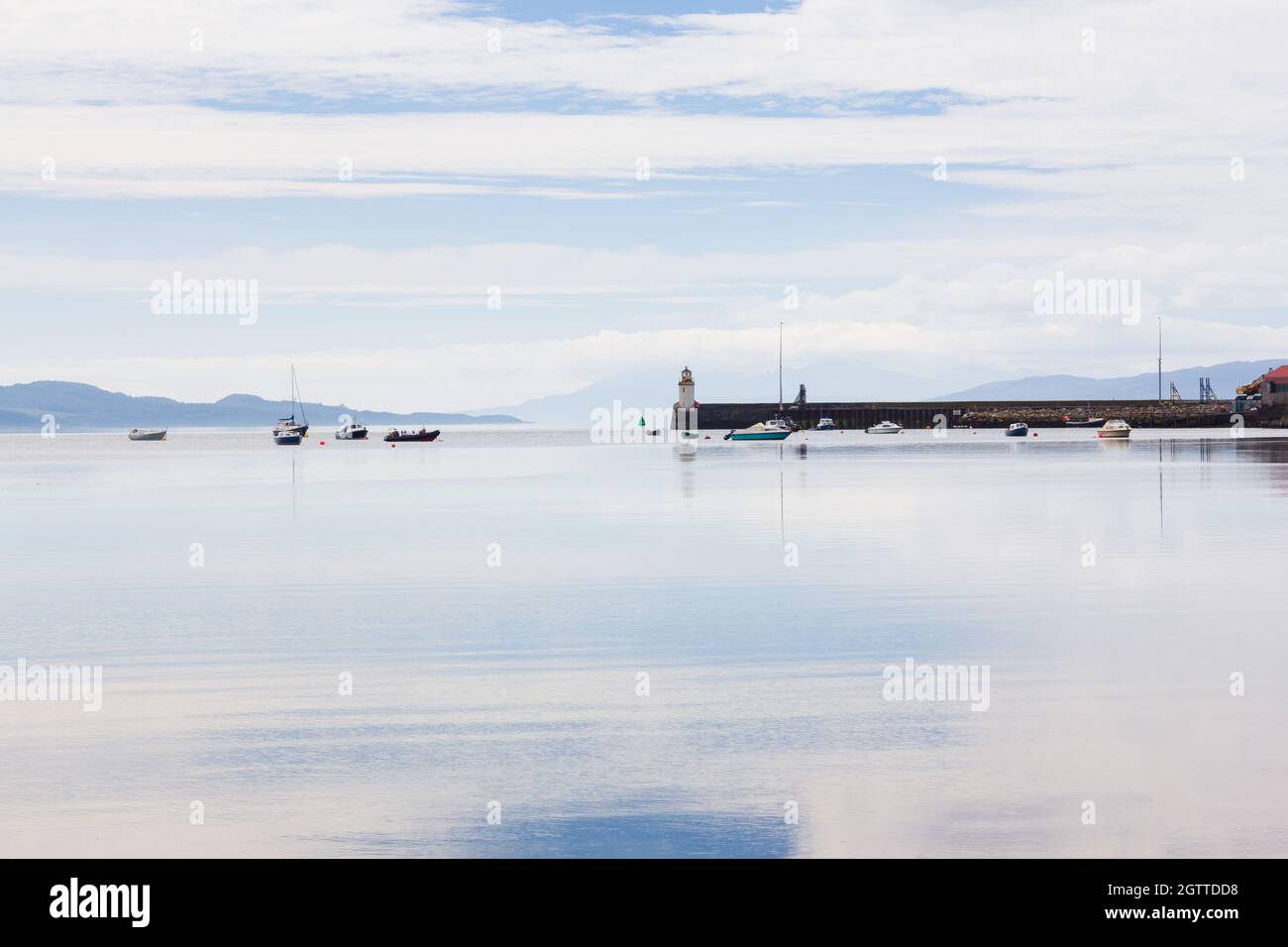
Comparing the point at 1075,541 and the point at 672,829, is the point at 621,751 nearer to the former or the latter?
the point at 672,829

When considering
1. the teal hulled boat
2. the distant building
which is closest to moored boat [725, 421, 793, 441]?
the teal hulled boat

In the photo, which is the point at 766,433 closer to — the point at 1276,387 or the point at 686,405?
the point at 686,405

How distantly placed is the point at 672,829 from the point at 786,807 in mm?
1038

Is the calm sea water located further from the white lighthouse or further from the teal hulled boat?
the white lighthouse

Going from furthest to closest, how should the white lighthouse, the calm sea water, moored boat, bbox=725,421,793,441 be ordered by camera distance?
the white lighthouse < moored boat, bbox=725,421,793,441 < the calm sea water

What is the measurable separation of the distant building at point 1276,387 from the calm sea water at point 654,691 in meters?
143

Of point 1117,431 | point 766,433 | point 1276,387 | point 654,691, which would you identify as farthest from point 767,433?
point 654,691

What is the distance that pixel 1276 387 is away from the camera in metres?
170

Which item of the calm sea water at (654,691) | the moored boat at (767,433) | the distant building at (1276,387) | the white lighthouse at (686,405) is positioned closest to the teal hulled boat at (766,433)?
the moored boat at (767,433)

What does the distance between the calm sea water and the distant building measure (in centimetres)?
14265

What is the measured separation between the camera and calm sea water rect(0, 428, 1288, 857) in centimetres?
1080

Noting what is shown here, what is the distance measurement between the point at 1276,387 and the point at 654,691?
563 feet
